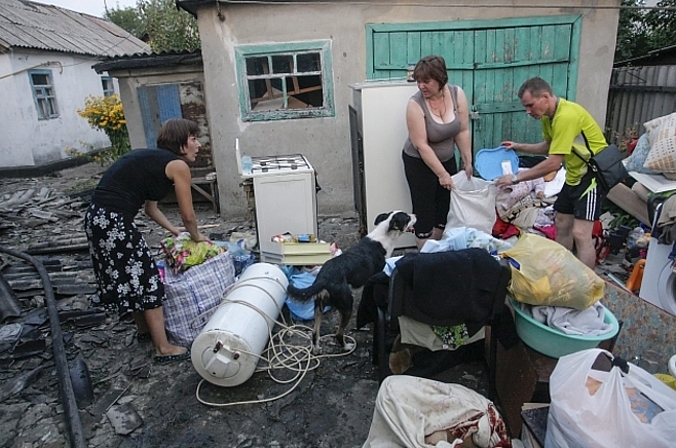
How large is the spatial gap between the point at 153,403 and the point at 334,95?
444 cm

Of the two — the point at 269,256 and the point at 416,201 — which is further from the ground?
the point at 416,201

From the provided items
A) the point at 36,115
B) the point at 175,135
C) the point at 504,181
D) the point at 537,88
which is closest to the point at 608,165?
the point at 537,88

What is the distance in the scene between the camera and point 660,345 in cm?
260

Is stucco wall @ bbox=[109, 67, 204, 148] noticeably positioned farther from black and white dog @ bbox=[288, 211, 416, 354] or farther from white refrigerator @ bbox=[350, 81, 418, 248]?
black and white dog @ bbox=[288, 211, 416, 354]

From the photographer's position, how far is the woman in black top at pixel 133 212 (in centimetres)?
301

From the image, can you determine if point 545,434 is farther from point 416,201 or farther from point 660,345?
point 416,201

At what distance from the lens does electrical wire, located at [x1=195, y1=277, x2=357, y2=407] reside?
3030 millimetres

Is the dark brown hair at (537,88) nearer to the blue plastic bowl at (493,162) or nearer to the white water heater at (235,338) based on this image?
the blue plastic bowl at (493,162)

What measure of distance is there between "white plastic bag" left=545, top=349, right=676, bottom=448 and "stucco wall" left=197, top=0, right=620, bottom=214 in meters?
4.94

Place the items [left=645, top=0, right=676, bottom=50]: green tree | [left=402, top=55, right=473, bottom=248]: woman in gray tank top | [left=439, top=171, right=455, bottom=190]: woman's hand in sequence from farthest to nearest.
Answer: [left=645, top=0, right=676, bottom=50]: green tree → [left=439, top=171, right=455, bottom=190]: woman's hand → [left=402, top=55, right=473, bottom=248]: woman in gray tank top

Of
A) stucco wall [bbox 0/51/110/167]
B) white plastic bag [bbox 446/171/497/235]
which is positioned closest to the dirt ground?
white plastic bag [bbox 446/171/497/235]

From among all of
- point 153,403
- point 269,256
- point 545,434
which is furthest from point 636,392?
point 269,256

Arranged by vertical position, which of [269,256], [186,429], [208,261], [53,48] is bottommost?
[186,429]

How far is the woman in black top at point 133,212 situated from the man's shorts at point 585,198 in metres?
2.78
